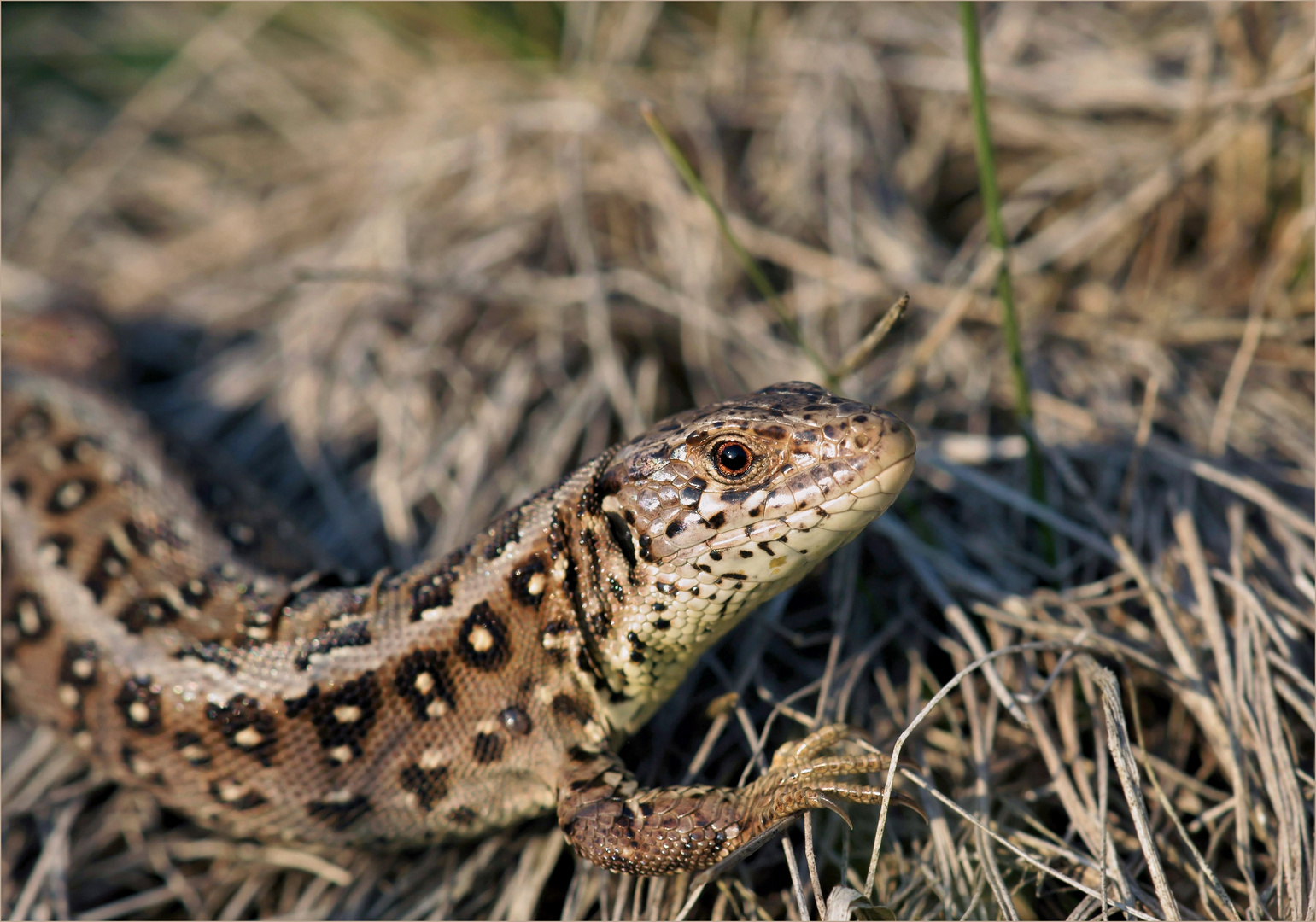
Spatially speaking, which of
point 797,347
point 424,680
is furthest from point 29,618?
point 797,347

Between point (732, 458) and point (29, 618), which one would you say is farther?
point (29, 618)

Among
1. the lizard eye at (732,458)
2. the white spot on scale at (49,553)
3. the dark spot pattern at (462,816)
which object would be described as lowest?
the dark spot pattern at (462,816)

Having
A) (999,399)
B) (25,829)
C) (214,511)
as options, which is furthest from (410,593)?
(999,399)

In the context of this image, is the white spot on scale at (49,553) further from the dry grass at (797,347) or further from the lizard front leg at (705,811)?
the lizard front leg at (705,811)

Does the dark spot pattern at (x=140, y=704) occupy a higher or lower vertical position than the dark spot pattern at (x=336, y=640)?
lower

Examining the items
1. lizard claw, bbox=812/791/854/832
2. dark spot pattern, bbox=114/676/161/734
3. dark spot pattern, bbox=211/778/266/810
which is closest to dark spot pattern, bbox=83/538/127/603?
dark spot pattern, bbox=114/676/161/734

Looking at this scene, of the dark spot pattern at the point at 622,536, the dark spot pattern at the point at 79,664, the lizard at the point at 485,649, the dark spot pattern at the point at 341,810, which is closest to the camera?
the lizard at the point at 485,649

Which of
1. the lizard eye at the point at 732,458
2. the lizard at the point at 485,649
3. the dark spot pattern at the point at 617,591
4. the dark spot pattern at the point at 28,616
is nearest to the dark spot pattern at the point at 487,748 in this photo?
the lizard at the point at 485,649

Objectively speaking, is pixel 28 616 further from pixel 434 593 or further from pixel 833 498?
pixel 833 498
